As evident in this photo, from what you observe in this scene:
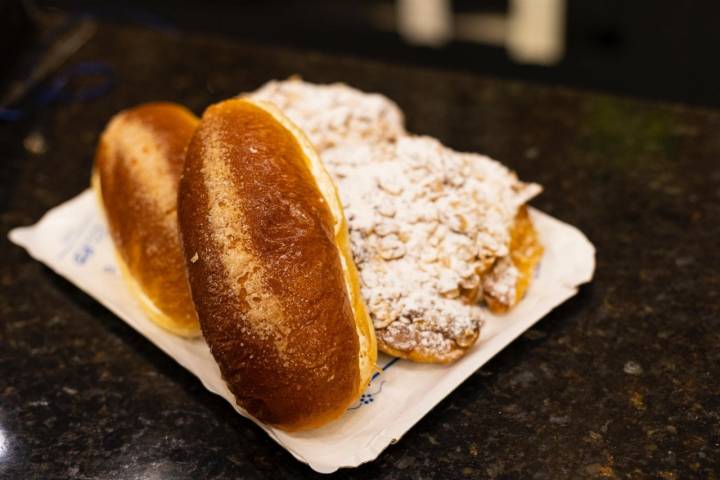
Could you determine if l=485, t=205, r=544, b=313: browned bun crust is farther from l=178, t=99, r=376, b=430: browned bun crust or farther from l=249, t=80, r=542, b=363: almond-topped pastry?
l=178, t=99, r=376, b=430: browned bun crust

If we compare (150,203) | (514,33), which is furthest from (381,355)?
(514,33)

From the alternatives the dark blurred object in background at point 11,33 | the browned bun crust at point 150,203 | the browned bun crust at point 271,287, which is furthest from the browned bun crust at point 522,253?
the dark blurred object in background at point 11,33

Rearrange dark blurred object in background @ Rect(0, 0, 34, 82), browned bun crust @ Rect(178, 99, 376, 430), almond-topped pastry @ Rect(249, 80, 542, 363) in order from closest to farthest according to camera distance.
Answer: browned bun crust @ Rect(178, 99, 376, 430) → almond-topped pastry @ Rect(249, 80, 542, 363) → dark blurred object in background @ Rect(0, 0, 34, 82)

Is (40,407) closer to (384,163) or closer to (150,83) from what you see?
(384,163)

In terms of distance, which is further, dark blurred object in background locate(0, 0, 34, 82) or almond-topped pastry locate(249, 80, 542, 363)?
dark blurred object in background locate(0, 0, 34, 82)

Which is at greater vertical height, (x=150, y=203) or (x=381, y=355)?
(x=150, y=203)

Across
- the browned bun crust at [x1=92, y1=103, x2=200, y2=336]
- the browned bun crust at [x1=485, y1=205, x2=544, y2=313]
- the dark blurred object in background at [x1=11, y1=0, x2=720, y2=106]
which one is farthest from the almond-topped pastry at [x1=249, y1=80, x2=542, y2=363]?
the dark blurred object in background at [x1=11, y1=0, x2=720, y2=106]

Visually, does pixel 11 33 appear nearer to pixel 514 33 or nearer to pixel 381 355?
pixel 381 355

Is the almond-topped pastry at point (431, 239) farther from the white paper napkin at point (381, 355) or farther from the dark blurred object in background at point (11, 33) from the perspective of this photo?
the dark blurred object in background at point (11, 33)
